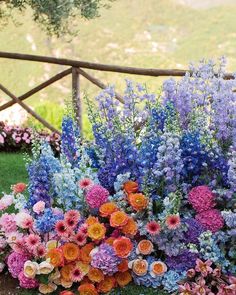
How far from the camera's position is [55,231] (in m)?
3.48

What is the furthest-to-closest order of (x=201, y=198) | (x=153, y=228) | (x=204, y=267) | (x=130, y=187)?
(x=130, y=187)
(x=201, y=198)
(x=153, y=228)
(x=204, y=267)

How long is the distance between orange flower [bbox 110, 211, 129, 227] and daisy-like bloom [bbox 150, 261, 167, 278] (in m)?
0.26

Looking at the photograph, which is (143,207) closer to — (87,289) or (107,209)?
(107,209)

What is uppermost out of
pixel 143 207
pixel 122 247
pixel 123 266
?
pixel 143 207

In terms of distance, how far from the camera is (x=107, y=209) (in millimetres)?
3385

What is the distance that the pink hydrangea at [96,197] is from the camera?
3.44 metres

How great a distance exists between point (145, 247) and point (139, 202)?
0.76 feet

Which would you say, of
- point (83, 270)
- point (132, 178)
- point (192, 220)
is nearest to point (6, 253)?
point (83, 270)

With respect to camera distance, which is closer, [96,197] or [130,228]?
[130,228]

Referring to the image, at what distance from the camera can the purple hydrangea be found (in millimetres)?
3219

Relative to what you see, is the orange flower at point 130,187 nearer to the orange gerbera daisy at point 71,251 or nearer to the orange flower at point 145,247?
the orange flower at point 145,247

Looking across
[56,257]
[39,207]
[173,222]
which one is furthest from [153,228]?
[39,207]

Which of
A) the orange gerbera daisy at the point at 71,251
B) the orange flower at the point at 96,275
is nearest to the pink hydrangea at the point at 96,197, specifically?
the orange gerbera daisy at the point at 71,251

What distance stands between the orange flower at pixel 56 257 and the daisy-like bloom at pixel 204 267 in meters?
0.68
